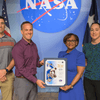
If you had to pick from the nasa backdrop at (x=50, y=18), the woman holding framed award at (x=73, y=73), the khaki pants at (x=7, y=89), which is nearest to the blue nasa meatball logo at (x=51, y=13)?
the nasa backdrop at (x=50, y=18)

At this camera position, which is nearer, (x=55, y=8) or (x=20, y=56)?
(x=20, y=56)

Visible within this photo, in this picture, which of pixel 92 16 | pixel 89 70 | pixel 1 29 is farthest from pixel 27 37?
pixel 92 16

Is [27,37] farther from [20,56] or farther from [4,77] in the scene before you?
[4,77]

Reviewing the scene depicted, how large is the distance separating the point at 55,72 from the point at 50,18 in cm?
197

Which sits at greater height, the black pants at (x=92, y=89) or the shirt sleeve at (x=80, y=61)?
the shirt sleeve at (x=80, y=61)

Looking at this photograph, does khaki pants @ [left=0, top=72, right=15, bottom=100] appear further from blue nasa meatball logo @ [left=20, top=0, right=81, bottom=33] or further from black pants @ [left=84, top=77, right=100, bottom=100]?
blue nasa meatball logo @ [left=20, top=0, right=81, bottom=33]

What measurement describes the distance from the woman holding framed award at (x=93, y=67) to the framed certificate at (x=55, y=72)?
1.40 feet

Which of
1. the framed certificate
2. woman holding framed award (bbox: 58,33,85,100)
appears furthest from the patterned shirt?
the framed certificate

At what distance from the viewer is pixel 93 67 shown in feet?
5.56

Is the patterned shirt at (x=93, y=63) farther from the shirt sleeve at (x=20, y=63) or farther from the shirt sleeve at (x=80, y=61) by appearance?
the shirt sleeve at (x=20, y=63)

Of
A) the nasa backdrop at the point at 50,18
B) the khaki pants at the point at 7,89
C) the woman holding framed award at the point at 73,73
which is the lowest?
the khaki pants at the point at 7,89

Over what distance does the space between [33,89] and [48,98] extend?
1307mm

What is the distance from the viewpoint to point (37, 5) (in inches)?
124

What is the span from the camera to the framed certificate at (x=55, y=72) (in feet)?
5.04
